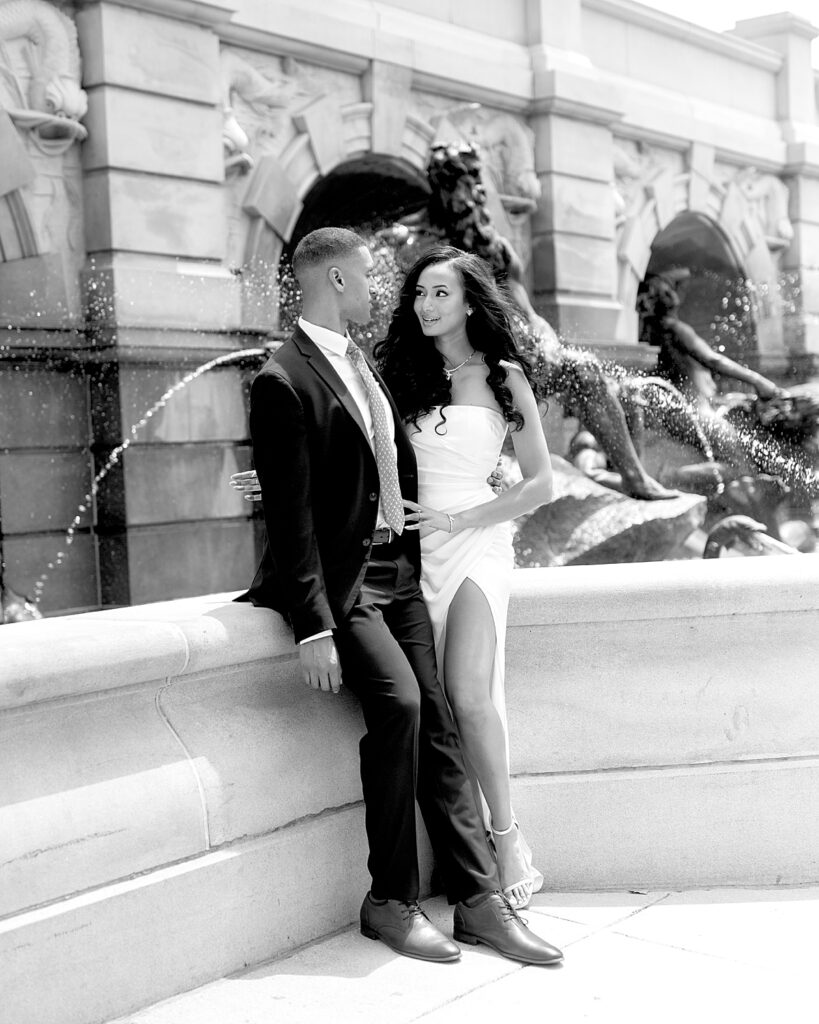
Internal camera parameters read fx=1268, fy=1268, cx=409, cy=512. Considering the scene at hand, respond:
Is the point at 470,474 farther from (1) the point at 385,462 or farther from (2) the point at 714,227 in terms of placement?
(2) the point at 714,227

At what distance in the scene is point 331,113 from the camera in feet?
42.8

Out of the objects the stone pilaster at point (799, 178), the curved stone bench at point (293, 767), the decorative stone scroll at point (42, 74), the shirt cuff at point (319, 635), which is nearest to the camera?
the curved stone bench at point (293, 767)

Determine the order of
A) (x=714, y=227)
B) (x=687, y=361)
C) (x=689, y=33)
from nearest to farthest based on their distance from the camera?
(x=687, y=361) → (x=689, y=33) → (x=714, y=227)

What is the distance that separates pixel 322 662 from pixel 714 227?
17734mm

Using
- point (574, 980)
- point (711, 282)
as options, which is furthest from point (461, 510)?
point (711, 282)

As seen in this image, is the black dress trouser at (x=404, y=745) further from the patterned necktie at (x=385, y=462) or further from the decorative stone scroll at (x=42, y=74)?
the decorative stone scroll at (x=42, y=74)

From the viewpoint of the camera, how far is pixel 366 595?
346cm

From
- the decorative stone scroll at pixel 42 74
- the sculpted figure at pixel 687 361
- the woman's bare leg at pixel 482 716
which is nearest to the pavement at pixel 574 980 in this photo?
the woman's bare leg at pixel 482 716

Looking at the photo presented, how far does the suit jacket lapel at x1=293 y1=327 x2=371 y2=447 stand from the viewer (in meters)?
3.45

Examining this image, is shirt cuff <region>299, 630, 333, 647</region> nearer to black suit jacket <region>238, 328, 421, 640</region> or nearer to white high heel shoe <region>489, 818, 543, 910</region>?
black suit jacket <region>238, 328, 421, 640</region>

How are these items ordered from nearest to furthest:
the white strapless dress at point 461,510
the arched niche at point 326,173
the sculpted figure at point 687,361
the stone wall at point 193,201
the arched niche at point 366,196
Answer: the white strapless dress at point 461,510
the stone wall at point 193,201
the arched niche at point 326,173
the sculpted figure at point 687,361
the arched niche at point 366,196

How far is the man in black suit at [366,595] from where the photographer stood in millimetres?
3336

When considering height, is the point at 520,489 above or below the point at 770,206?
below

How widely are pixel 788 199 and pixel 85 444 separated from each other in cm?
1444
